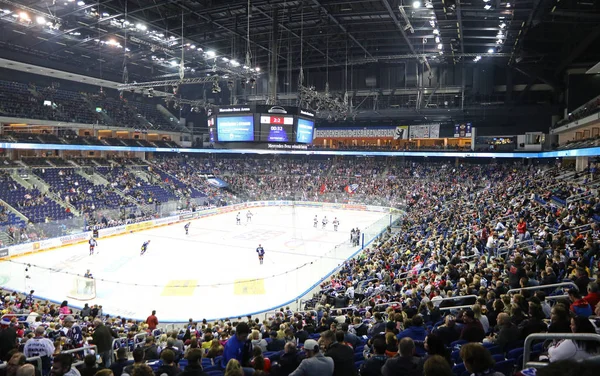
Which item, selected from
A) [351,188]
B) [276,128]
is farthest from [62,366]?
[351,188]

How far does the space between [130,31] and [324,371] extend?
3380cm

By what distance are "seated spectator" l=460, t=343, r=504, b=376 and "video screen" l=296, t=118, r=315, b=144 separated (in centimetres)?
1712

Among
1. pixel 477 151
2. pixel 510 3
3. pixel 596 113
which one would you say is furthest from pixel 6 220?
pixel 477 151

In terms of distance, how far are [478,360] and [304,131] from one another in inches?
709

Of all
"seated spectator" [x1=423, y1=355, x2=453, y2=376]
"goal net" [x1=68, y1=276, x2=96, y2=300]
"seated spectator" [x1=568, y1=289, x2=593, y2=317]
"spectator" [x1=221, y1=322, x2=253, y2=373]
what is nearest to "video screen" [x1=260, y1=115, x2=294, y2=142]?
"goal net" [x1=68, y1=276, x2=96, y2=300]

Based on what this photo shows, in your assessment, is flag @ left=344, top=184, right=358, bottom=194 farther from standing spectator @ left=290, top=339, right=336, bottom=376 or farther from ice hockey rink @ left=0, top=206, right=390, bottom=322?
standing spectator @ left=290, top=339, right=336, bottom=376

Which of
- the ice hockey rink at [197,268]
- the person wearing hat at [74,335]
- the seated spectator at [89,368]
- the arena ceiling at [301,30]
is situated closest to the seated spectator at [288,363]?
the seated spectator at [89,368]

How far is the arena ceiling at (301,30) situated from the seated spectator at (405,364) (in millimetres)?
16972

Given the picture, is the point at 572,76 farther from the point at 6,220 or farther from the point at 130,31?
the point at 6,220

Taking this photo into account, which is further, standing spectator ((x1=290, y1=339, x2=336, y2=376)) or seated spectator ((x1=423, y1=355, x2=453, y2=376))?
standing spectator ((x1=290, y1=339, x2=336, y2=376))

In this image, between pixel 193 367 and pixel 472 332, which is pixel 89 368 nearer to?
pixel 193 367

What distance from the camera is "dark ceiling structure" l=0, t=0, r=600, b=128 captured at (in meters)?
22.6

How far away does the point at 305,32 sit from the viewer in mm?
31703

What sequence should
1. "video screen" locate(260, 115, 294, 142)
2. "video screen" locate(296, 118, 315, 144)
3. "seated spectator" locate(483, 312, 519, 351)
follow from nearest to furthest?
"seated spectator" locate(483, 312, 519, 351)
"video screen" locate(260, 115, 294, 142)
"video screen" locate(296, 118, 315, 144)
